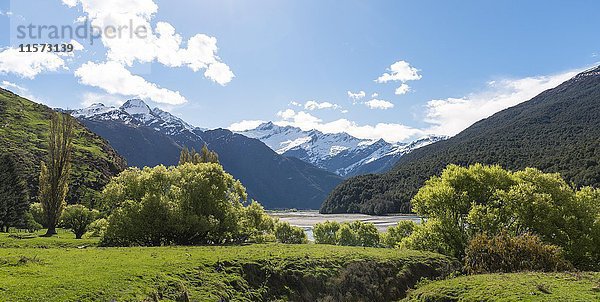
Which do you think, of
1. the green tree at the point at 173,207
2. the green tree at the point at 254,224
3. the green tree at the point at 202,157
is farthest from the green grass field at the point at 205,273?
the green tree at the point at 202,157

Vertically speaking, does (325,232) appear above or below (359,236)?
above

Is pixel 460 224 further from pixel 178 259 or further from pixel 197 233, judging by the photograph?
pixel 178 259

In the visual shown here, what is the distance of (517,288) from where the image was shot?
2688 cm

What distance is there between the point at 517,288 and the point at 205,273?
2156cm

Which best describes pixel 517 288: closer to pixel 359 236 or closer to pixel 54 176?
pixel 54 176

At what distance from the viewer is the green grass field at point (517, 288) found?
25.1 m

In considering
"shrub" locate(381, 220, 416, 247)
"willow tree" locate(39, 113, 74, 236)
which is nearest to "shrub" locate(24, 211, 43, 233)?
"willow tree" locate(39, 113, 74, 236)

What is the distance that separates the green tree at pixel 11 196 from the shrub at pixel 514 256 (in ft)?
267

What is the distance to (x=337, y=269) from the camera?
3472 centimetres

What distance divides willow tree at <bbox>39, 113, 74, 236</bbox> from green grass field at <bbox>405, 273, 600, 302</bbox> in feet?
177

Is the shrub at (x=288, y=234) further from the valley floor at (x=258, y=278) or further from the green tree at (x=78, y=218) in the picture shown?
the valley floor at (x=258, y=278)

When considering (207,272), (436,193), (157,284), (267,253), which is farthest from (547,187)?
(157,284)

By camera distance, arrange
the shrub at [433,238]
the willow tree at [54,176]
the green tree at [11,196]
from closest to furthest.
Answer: the shrub at [433,238] < the willow tree at [54,176] < the green tree at [11,196]

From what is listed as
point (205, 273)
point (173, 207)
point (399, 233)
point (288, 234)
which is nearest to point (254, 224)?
point (173, 207)
